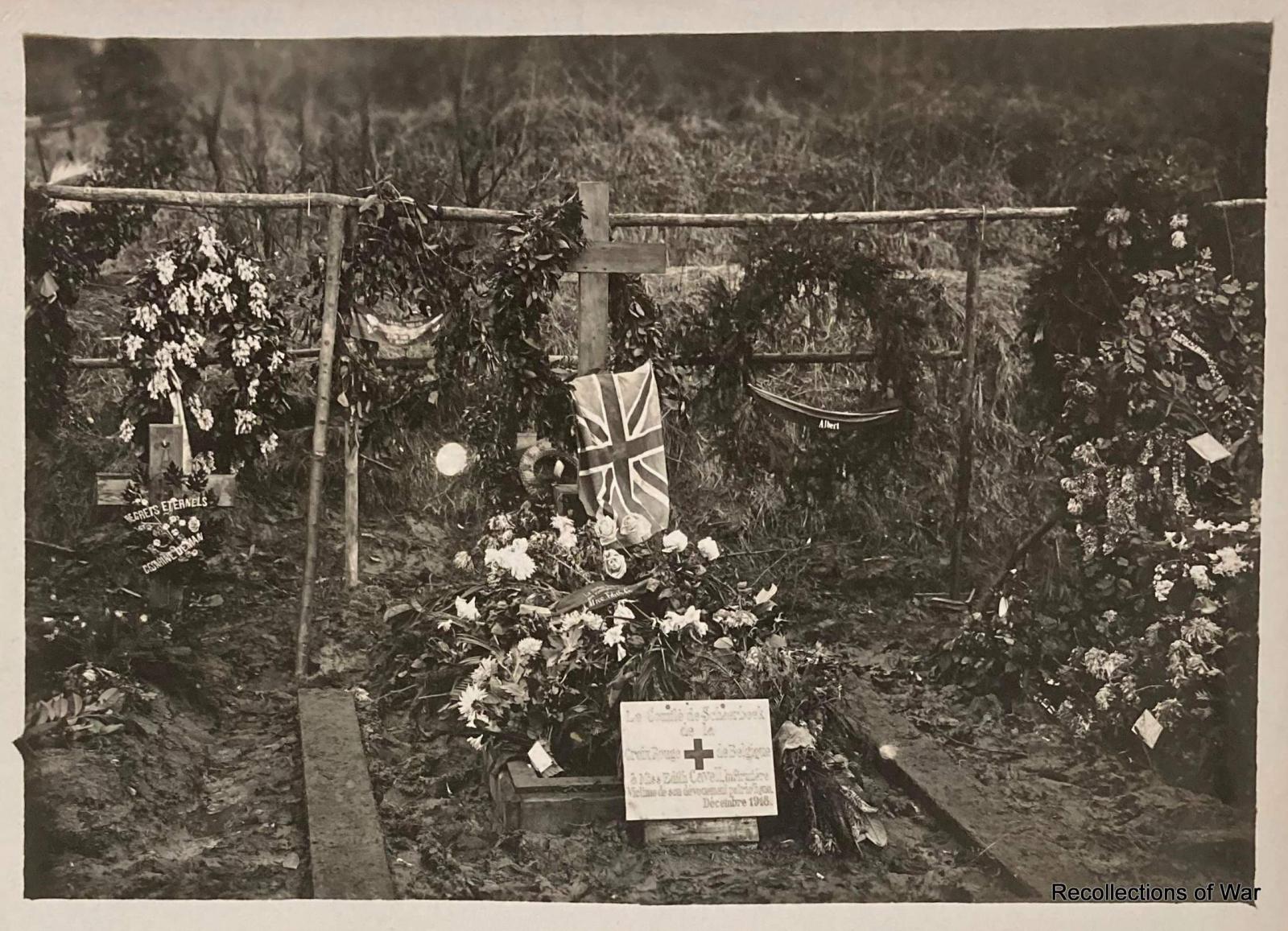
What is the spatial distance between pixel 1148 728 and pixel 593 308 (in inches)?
83.8

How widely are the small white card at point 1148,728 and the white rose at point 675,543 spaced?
4.86ft

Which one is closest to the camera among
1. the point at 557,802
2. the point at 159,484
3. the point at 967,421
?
the point at 557,802

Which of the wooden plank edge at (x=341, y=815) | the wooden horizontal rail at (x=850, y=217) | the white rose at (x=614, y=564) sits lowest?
the wooden plank edge at (x=341, y=815)

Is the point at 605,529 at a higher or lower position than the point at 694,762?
higher

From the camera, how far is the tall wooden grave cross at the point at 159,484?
3.45 m

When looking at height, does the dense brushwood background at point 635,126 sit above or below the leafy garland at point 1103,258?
above

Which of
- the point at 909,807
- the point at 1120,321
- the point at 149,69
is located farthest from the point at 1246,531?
the point at 149,69

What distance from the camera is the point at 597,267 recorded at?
351 centimetres

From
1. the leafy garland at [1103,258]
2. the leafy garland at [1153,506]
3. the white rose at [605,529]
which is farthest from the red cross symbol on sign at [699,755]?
the leafy garland at [1103,258]

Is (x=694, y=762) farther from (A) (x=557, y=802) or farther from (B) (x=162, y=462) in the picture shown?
(B) (x=162, y=462)

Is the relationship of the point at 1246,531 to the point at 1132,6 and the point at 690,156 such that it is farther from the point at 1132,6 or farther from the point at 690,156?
the point at 690,156

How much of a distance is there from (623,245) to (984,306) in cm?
115

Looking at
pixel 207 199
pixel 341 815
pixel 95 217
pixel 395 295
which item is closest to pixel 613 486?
pixel 395 295

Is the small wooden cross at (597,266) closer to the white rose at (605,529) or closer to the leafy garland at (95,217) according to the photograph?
the white rose at (605,529)
